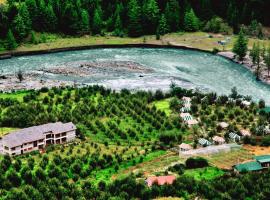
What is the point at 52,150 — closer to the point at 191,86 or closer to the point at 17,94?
the point at 17,94

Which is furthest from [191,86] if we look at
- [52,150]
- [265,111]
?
[52,150]

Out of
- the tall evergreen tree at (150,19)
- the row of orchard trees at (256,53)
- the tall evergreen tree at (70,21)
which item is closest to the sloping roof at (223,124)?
the row of orchard trees at (256,53)

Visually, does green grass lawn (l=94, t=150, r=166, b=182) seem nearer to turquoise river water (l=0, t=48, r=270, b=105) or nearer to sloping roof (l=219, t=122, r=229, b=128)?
sloping roof (l=219, t=122, r=229, b=128)

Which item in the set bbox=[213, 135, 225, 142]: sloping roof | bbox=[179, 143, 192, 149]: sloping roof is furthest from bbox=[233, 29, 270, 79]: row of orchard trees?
bbox=[179, 143, 192, 149]: sloping roof

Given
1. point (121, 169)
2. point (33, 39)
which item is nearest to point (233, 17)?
point (33, 39)

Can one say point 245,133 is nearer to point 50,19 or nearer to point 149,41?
point 149,41

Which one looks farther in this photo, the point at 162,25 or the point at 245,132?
the point at 162,25
